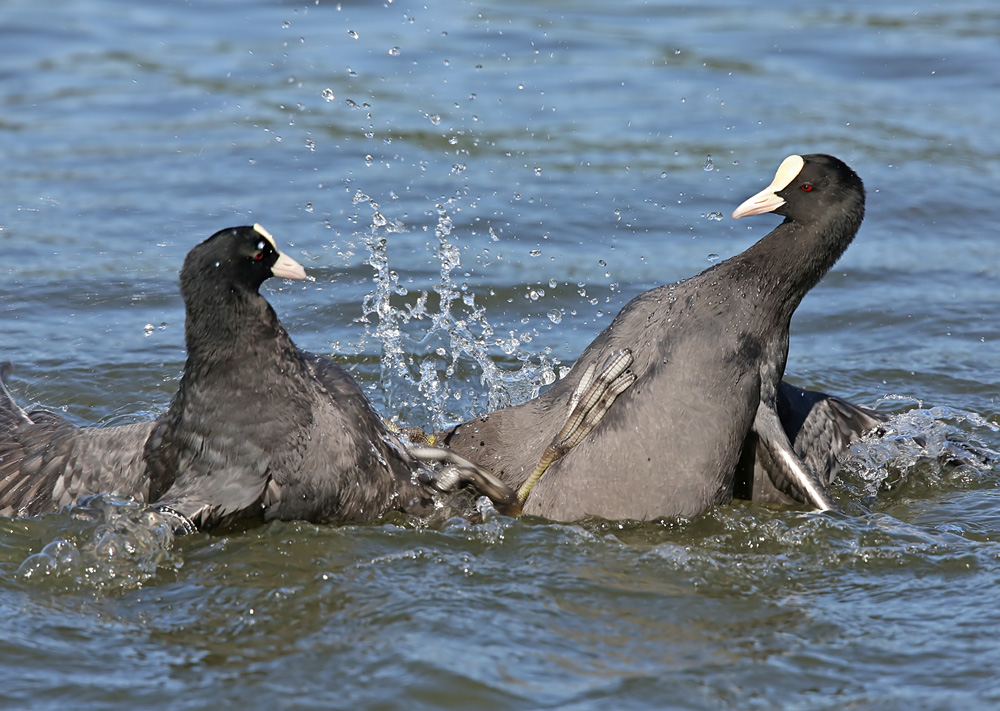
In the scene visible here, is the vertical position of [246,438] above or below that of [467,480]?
above

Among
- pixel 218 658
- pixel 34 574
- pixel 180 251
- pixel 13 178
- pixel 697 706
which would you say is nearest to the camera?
pixel 697 706

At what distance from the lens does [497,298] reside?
6855 mm

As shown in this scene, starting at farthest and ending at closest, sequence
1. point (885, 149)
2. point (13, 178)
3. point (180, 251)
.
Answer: point (885, 149), point (13, 178), point (180, 251)

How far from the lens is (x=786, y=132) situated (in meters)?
9.04

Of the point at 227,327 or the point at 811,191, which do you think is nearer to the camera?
the point at 227,327

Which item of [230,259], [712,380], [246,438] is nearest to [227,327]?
[230,259]

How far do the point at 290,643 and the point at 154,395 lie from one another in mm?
2455

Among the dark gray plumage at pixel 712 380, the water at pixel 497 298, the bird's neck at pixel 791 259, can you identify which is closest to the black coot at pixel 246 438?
the water at pixel 497 298

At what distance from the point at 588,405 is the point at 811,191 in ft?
3.88

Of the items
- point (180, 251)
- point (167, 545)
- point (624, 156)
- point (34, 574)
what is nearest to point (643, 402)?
point (167, 545)

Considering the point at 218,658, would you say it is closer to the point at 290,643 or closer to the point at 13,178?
the point at 290,643

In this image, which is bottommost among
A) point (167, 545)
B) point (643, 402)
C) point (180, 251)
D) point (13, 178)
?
point (167, 545)

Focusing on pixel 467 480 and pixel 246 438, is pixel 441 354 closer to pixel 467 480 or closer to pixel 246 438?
pixel 467 480

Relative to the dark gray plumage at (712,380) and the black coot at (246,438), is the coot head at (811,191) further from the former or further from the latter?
the black coot at (246,438)
